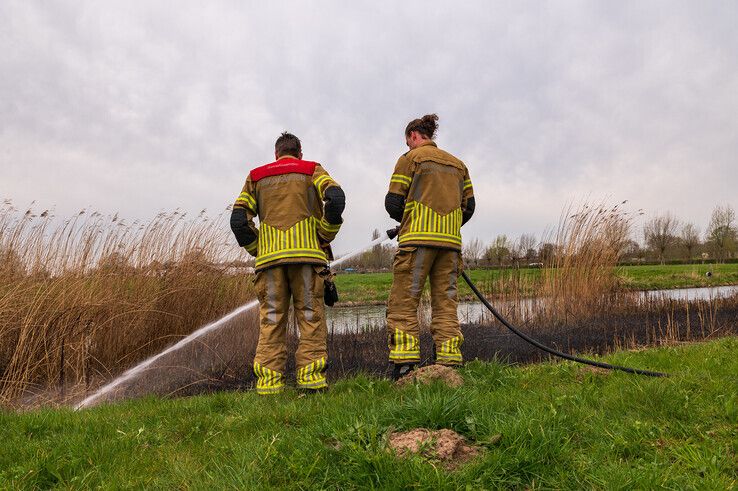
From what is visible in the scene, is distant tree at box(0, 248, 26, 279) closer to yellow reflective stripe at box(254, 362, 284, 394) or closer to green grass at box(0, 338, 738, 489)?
green grass at box(0, 338, 738, 489)

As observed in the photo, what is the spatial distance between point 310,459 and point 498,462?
2.79ft

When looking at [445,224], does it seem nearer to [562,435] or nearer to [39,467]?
[562,435]

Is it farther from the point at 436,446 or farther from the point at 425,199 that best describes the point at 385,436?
the point at 425,199

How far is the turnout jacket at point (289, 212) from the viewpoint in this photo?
14.1ft

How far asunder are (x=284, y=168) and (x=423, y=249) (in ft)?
4.76

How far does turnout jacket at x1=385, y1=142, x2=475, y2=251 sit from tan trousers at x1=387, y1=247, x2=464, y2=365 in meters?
0.12

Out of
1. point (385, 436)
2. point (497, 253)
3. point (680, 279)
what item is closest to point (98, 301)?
point (385, 436)

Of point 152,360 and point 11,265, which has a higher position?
point 11,265

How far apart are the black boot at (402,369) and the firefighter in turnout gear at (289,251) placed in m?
0.73

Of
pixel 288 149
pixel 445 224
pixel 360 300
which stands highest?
pixel 288 149

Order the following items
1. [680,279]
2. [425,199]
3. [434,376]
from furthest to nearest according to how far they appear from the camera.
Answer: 1. [680,279]
2. [425,199]
3. [434,376]

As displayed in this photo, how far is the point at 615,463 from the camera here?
229 centimetres

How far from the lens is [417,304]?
4758mm

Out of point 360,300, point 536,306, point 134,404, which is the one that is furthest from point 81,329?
point 360,300
